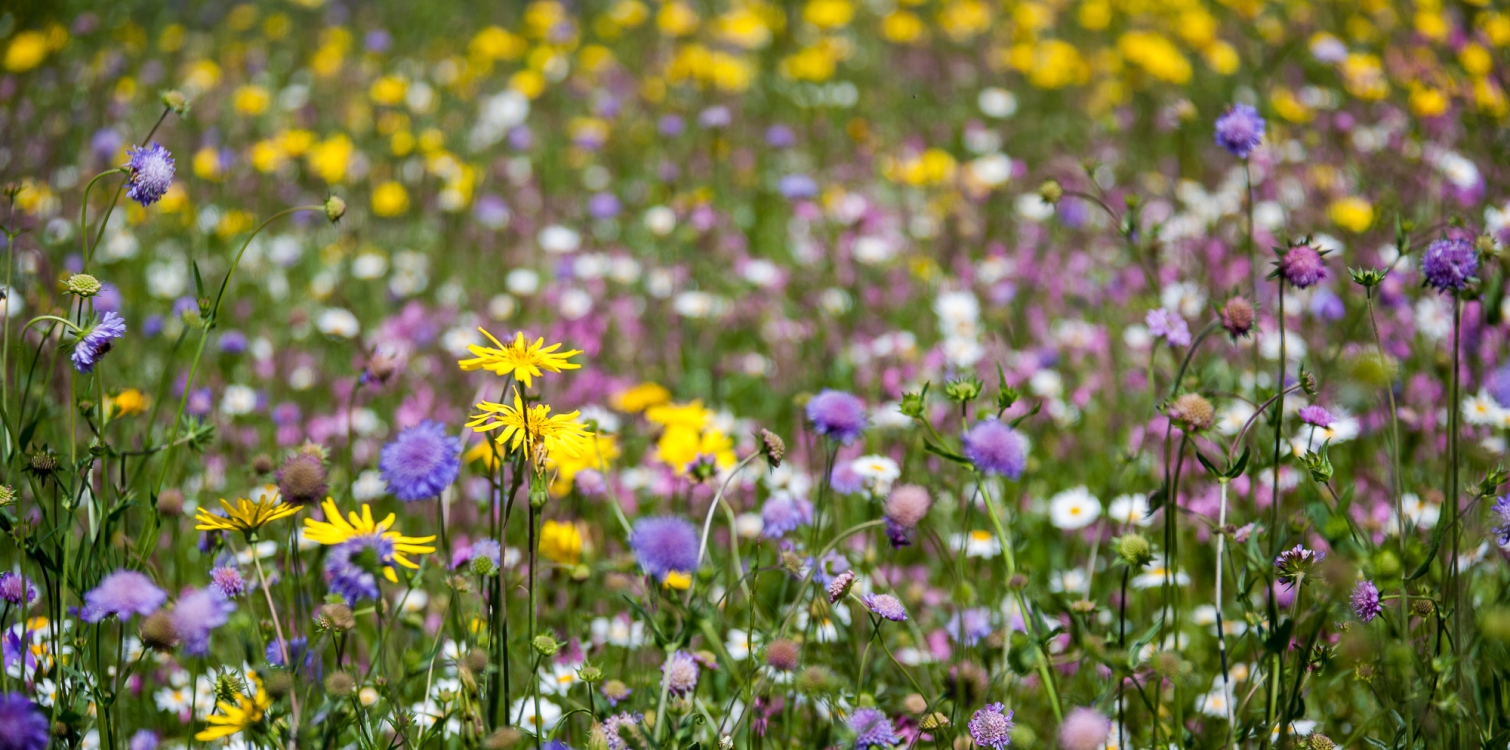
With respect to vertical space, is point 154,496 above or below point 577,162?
above

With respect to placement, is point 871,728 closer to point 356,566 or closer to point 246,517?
point 356,566

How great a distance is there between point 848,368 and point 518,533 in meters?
1.21

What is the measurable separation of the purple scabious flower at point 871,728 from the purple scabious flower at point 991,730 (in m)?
0.12

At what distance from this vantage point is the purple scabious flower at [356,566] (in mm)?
1396

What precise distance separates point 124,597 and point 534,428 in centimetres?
54

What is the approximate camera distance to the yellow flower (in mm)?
2080

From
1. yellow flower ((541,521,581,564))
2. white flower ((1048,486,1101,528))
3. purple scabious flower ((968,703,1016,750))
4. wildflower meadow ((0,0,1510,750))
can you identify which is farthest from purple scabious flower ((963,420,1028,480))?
white flower ((1048,486,1101,528))

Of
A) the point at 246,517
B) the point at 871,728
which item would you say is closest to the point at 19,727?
the point at 246,517

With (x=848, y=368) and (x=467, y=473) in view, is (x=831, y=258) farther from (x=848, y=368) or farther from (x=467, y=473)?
(x=467, y=473)

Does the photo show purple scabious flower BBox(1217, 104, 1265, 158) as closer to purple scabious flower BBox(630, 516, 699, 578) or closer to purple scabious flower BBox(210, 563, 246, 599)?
purple scabious flower BBox(630, 516, 699, 578)

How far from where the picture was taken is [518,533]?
242cm

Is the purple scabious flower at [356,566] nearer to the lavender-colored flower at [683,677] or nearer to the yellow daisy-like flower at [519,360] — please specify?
the yellow daisy-like flower at [519,360]

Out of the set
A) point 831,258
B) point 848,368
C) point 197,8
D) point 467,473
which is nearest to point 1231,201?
point 831,258

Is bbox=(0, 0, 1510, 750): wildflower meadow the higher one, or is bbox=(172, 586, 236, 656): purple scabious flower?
bbox=(172, 586, 236, 656): purple scabious flower
